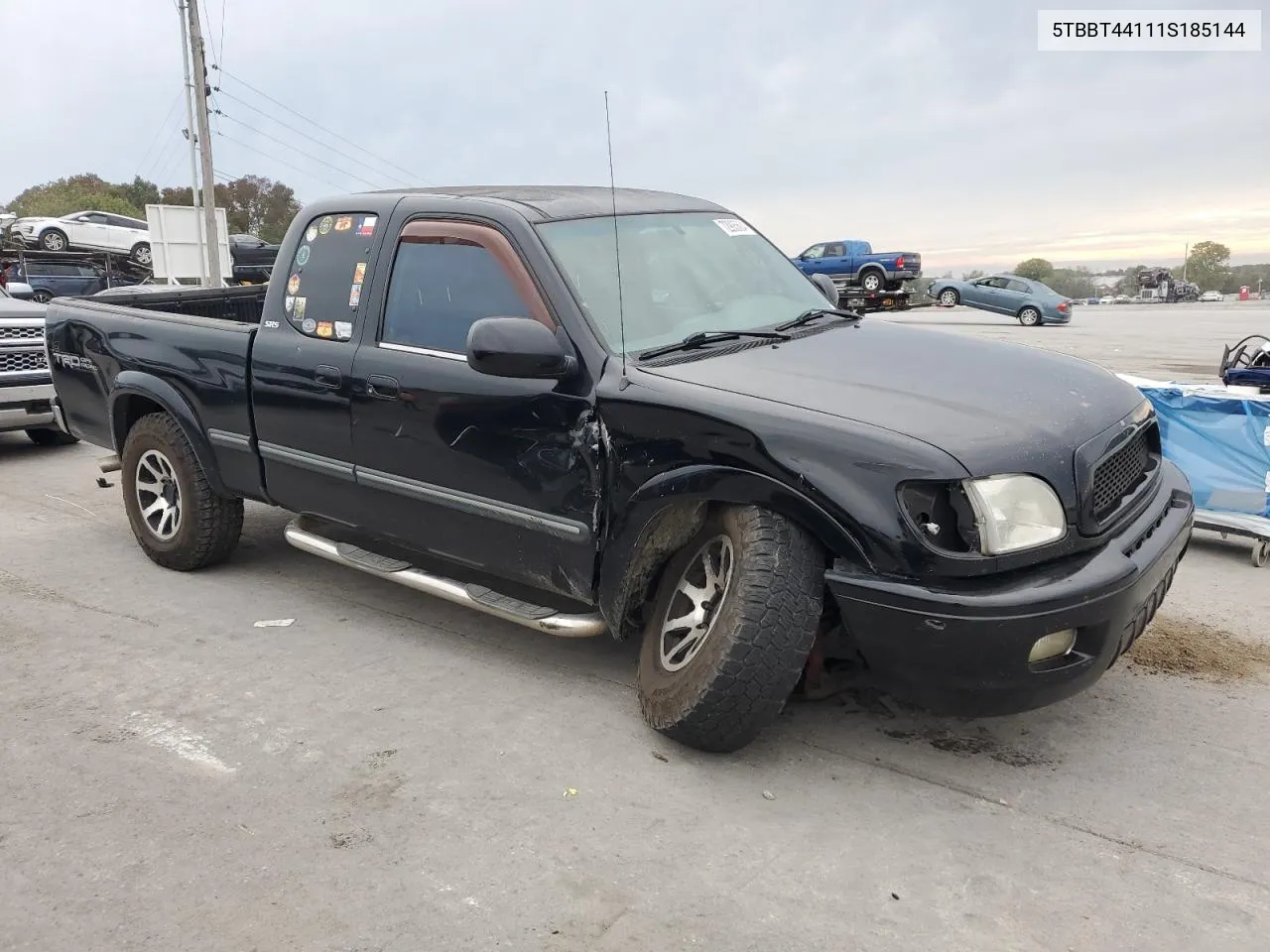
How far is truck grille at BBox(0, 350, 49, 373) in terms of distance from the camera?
349 inches

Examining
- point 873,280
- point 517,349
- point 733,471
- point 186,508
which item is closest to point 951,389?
point 733,471

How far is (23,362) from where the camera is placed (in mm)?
8961

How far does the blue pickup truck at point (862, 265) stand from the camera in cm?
2697

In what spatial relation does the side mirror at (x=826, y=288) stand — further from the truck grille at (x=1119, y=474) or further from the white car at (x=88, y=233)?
the white car at (x=88, y=233)

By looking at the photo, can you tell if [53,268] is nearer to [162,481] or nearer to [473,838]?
[162,481]

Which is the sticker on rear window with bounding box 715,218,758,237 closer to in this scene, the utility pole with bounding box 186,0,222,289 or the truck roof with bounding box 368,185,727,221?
the truck roof with bounding box 368,185,727,221

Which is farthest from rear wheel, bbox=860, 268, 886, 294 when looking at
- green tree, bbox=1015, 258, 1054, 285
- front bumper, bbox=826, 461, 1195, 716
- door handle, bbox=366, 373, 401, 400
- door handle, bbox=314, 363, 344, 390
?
green tree, bbox=1015, 258, 1054, 285

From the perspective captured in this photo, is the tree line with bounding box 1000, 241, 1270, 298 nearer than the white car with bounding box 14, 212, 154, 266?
No

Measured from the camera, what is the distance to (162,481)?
5.48m

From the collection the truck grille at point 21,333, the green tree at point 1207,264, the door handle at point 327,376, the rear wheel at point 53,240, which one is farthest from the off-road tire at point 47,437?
the green tree at point 1207,264

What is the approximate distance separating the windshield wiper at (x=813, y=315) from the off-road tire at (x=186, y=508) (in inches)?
119

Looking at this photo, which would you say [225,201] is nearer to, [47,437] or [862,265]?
[862,265]

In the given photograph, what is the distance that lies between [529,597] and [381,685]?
0.81 meters

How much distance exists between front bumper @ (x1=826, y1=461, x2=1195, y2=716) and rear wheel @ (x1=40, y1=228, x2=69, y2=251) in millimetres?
34280
